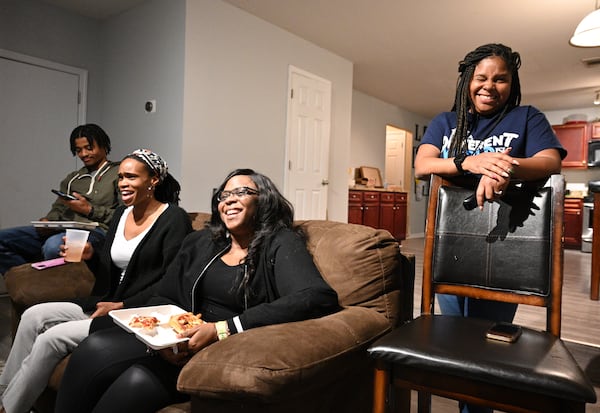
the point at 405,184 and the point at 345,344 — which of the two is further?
the point at 405,184

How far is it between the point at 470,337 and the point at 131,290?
1.32 m

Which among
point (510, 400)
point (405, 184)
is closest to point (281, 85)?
point (510, 400)

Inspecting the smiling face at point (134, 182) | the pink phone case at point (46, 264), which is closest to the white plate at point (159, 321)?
the smiling face at point (134, 182)

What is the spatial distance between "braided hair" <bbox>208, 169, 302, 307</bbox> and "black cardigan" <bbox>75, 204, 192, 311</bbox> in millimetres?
252

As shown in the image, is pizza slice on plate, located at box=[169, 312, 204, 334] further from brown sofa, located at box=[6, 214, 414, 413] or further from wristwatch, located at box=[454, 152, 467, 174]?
wristwatch, located at box=[454, 152, 467, 174]

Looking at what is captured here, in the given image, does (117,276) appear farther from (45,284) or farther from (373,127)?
(373,127)

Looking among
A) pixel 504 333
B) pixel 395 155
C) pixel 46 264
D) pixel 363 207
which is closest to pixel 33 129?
pixel 46 264

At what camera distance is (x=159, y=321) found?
4.48 ft

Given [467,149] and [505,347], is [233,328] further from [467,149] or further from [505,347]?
[467,149]

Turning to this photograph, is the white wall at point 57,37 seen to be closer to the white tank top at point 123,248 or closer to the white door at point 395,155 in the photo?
the white tank top at point 123,248

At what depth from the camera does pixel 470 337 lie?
1.10 m

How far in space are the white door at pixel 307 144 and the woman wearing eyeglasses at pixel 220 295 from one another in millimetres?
3234

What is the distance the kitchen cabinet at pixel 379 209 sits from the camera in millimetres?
6621

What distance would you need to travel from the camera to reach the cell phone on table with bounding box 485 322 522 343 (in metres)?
1.06
